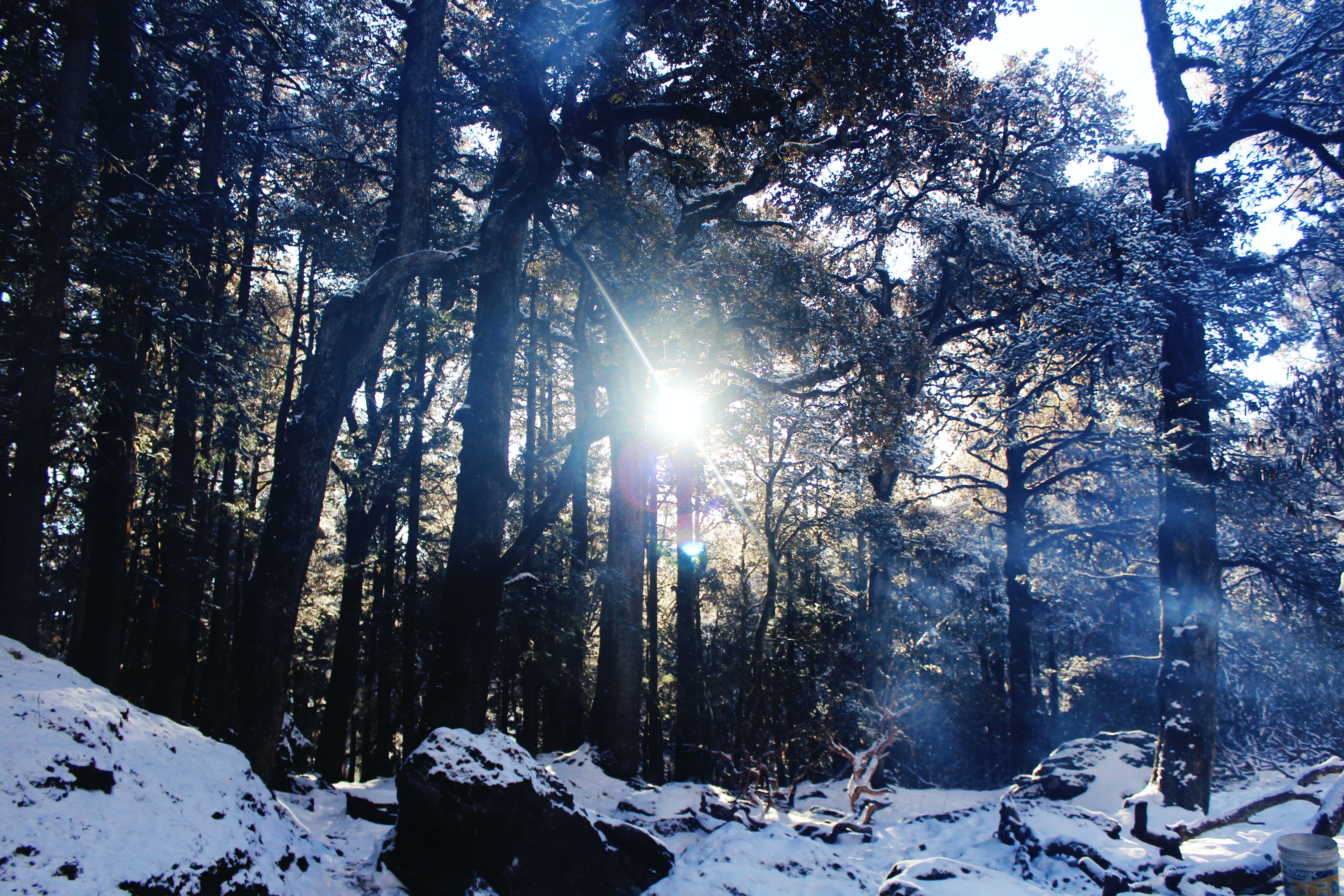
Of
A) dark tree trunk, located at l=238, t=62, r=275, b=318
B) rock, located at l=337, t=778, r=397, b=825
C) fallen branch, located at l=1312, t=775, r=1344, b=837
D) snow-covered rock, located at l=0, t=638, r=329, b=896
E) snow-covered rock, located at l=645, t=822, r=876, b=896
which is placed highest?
dark tree trunk, located at l=238, t=62, r=275, b=318

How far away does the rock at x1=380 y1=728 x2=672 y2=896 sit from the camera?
17.6ft

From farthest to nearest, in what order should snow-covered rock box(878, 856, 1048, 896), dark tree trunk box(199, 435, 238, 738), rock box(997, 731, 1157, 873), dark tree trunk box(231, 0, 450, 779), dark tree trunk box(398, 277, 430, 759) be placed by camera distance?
dark tree trunk box(398, 277, 430, 759) → dark tree trunk box(199, 435, 238, 738) → rock box(997, 731, 1157, 873) → dark tree trunk box(231, 0, 450, 779) → snow-covered rock box(878, 856, 1048, 896)

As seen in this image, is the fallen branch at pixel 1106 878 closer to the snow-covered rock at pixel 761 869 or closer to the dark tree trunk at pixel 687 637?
the snow-covered rock at pixel 761 869

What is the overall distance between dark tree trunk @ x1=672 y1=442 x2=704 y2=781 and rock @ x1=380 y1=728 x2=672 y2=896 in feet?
28.8

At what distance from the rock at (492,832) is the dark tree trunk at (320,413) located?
180 centimetres

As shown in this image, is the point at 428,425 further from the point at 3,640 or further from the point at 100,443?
the point at 3,640

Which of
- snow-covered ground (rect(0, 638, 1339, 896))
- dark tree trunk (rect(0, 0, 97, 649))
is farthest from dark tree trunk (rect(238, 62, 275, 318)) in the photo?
snow-covered ground (rect(0, 638, 1339, 896))

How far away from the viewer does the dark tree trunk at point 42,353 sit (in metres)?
8.16

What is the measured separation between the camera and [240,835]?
13.2ft

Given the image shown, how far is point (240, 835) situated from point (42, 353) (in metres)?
7.68

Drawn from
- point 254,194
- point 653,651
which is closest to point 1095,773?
point 653,651

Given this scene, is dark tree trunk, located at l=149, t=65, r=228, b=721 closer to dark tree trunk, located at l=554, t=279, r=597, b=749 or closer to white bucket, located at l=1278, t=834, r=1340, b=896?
dark tree trunk, located at l=554, t=279, r=597, b=749

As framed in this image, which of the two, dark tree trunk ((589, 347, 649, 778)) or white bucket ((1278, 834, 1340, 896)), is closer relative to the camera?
white bucket ((1278, 834, 1340, 896))

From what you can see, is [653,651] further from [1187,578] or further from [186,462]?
[1187,578]
